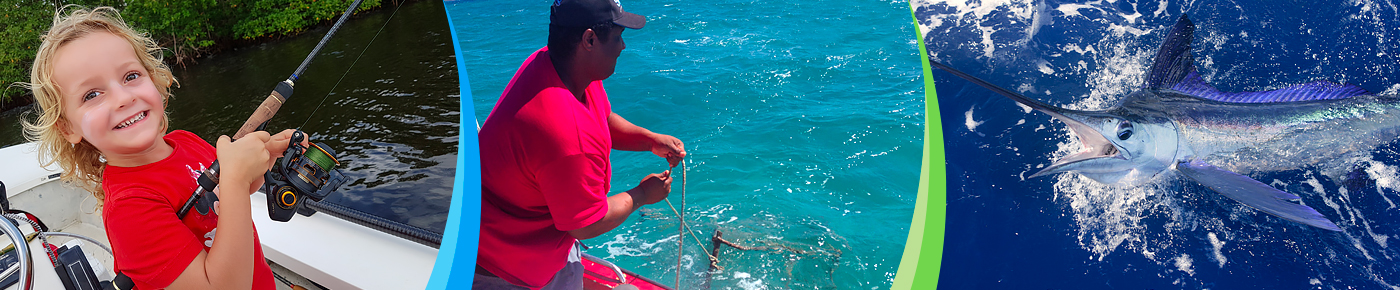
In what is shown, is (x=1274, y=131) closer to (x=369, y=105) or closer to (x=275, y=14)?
(x=369, y=105)

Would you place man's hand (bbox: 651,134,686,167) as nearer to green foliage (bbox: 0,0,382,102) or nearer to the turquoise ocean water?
the turquoise ocean water

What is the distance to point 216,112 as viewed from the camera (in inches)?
427

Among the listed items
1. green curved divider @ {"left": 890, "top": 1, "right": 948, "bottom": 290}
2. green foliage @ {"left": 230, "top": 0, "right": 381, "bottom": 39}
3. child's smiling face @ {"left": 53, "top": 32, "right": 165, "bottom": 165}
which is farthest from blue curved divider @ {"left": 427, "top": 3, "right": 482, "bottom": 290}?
green foliage @ {"left": 230, "top": 0, "right": 381, "bottom": 39}

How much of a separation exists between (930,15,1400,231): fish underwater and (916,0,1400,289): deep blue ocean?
22 millimetres

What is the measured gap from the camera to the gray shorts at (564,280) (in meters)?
1.41

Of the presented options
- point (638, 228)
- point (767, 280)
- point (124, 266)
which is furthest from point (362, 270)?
point (767, 280)

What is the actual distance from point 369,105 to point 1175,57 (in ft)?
37.8

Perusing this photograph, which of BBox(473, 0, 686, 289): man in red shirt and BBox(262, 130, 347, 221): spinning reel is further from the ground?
BBox(473, 0, 686, 289): man in red shirt

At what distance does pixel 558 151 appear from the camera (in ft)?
3.70

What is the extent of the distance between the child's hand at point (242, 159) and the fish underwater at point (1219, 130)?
65.9 inches

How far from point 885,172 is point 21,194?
225 inches

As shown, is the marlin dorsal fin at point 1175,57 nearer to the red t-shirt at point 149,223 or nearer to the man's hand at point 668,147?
the man's hand at point 668,147

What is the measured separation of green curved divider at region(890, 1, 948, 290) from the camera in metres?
1.25

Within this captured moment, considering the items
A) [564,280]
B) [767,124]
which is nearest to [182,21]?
[564,280]
